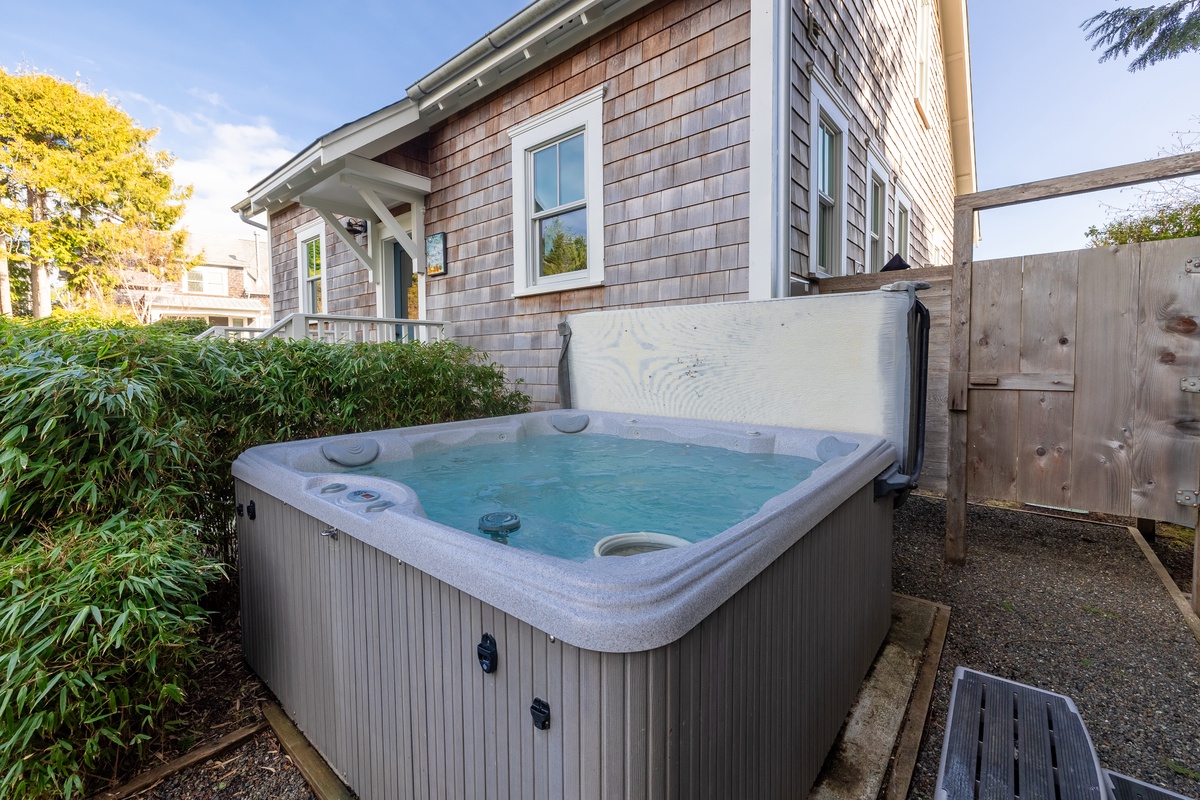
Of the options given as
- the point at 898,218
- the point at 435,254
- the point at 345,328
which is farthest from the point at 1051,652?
the point at 345,328

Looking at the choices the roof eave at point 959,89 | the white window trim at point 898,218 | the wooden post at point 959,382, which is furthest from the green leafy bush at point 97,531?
the roof eave at point 959,89

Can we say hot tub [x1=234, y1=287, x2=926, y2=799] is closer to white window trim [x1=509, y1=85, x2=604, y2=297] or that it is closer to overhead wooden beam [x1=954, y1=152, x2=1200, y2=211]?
overhead wooden beam [x1=954, y1=152, x2=1200, y2=211]

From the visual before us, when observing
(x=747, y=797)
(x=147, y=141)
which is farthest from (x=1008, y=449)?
(x=147, y=141)

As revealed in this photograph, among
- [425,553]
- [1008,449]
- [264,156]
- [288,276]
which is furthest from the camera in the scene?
[264,156]

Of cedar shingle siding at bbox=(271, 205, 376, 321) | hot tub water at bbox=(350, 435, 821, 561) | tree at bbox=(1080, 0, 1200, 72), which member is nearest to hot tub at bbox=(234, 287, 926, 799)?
hot tub water at bbox=(350, 435, 821, 561)

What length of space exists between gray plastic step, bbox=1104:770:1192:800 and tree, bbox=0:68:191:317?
17214 mm

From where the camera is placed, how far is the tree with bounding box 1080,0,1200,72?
496 cm

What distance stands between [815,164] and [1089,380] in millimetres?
2155

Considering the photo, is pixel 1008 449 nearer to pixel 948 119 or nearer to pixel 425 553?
pixel 425 553

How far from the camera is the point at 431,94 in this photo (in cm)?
502

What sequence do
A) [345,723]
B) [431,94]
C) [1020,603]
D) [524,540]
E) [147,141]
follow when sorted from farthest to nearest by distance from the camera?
[147,141], [431,94], [1020,603], [524,540], [345,723]

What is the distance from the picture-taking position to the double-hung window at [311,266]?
7.54 meters

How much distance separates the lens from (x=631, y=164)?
3912 millimetres

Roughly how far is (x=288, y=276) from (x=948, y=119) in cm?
1084
